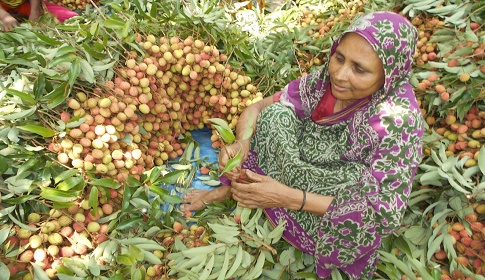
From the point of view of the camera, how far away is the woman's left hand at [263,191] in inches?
45.5

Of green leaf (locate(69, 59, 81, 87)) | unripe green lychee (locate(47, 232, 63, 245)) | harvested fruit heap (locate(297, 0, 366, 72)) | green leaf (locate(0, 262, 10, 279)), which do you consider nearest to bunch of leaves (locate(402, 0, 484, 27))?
harvested fruit heap (locate(297, 0, 366, 72))

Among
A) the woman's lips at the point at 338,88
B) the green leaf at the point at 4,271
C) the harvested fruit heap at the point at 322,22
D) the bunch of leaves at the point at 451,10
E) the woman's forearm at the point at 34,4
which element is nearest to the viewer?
the green leaf at the point at 4,271

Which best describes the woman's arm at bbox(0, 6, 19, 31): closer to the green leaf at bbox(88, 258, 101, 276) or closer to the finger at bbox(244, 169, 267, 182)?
the green leaf at bbox(88, 258, 101, 276)

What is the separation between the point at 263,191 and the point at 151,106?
23.7 inches

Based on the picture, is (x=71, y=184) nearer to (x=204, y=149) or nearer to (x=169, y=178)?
(x=169, y=178)

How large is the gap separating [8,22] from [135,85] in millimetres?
1173

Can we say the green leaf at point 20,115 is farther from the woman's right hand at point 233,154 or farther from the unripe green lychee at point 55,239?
the woman's right hand at point 233,154

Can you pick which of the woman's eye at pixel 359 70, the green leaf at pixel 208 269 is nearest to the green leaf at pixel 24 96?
the green leaf at pixel 208 269

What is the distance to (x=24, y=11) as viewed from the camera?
7.48 ft

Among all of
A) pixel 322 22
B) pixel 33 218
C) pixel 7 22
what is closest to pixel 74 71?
pixel 33 218

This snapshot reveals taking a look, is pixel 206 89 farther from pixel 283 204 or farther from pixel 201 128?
pixel 283 204

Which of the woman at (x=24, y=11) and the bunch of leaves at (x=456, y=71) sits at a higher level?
the bunch of leaves at (x=456, y=71)

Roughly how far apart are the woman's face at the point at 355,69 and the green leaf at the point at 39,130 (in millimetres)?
876

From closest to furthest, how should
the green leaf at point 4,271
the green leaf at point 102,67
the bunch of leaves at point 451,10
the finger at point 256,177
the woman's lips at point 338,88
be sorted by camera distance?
the green leaf at point 4,271
the woman's lips at point 338,88
the finger at point 256,177
the green leaf at point 102,67
the bunch of leaves at point 451,10
